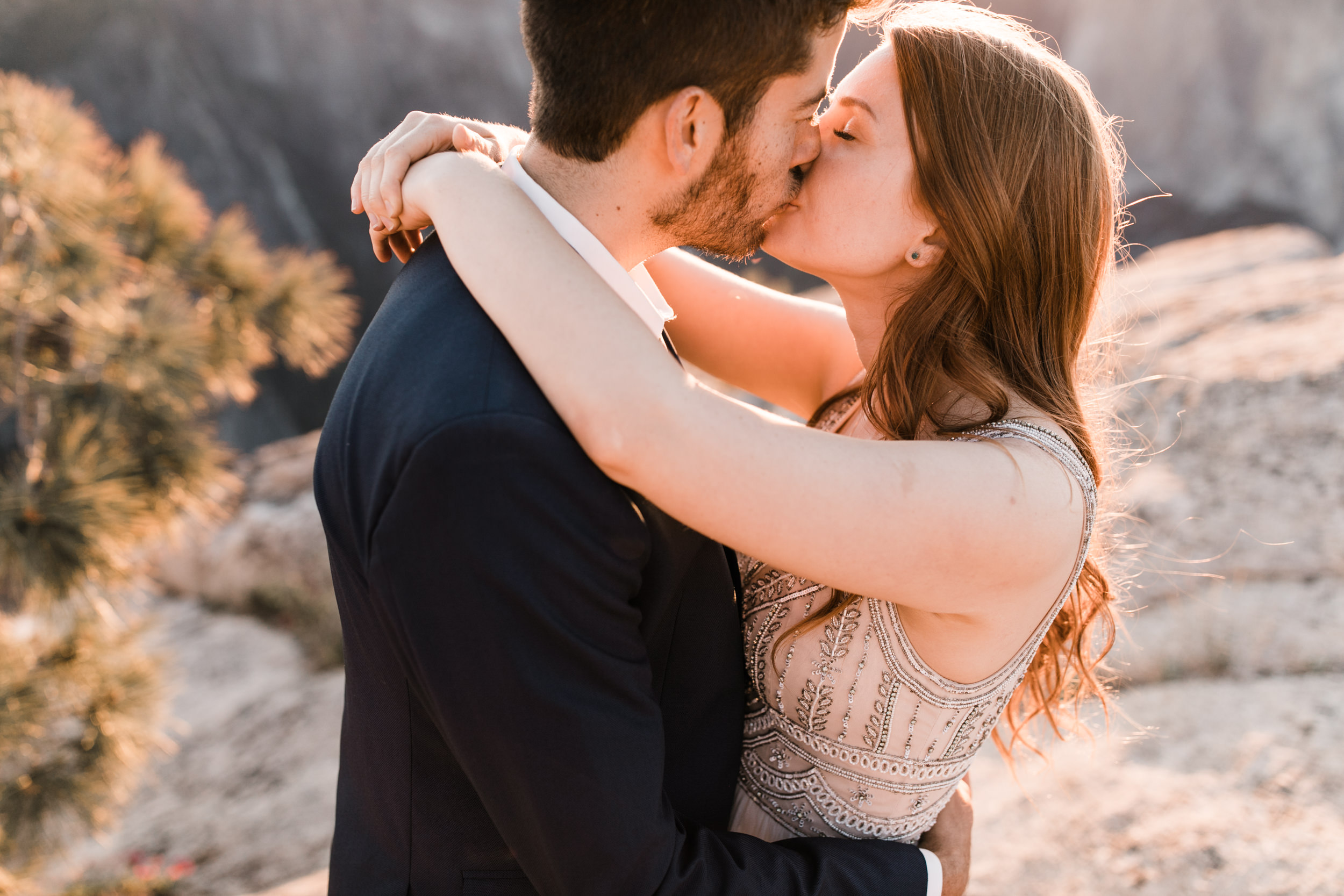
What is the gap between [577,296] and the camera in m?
0.87

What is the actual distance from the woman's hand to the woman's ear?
672 millimetres

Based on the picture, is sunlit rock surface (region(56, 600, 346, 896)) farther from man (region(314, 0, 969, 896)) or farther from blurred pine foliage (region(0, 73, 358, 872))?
A: man (region(314, 0, 969, 896))

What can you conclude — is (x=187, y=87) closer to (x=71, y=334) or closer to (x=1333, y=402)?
(x=71, y=334)

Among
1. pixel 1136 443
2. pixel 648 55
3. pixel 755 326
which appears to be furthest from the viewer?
pixel 1136 443

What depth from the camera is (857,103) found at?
1.28 metres

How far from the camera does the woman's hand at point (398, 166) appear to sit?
1105mm

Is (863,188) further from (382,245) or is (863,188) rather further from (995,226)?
(382,245)

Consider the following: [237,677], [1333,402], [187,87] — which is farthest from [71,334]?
[187,87]

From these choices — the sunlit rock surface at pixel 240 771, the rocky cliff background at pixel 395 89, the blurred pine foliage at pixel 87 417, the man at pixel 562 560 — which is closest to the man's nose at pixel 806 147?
the man at pixel 562 560

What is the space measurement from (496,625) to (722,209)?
664mm

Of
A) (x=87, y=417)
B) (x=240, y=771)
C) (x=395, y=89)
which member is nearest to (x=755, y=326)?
(x=87, y=417)

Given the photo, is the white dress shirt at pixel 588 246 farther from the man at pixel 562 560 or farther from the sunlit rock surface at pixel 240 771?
the sunlit rock surface at pixel 240 771

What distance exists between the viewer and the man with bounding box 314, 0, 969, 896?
82 cm

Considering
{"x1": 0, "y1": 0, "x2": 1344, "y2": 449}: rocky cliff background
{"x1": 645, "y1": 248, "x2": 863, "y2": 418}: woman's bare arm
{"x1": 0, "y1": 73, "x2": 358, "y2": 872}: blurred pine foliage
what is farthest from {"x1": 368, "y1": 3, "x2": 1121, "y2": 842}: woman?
{"x1": 0, "y1": 0, "x2": 1344, "y2": 449}: rocky cliff background
